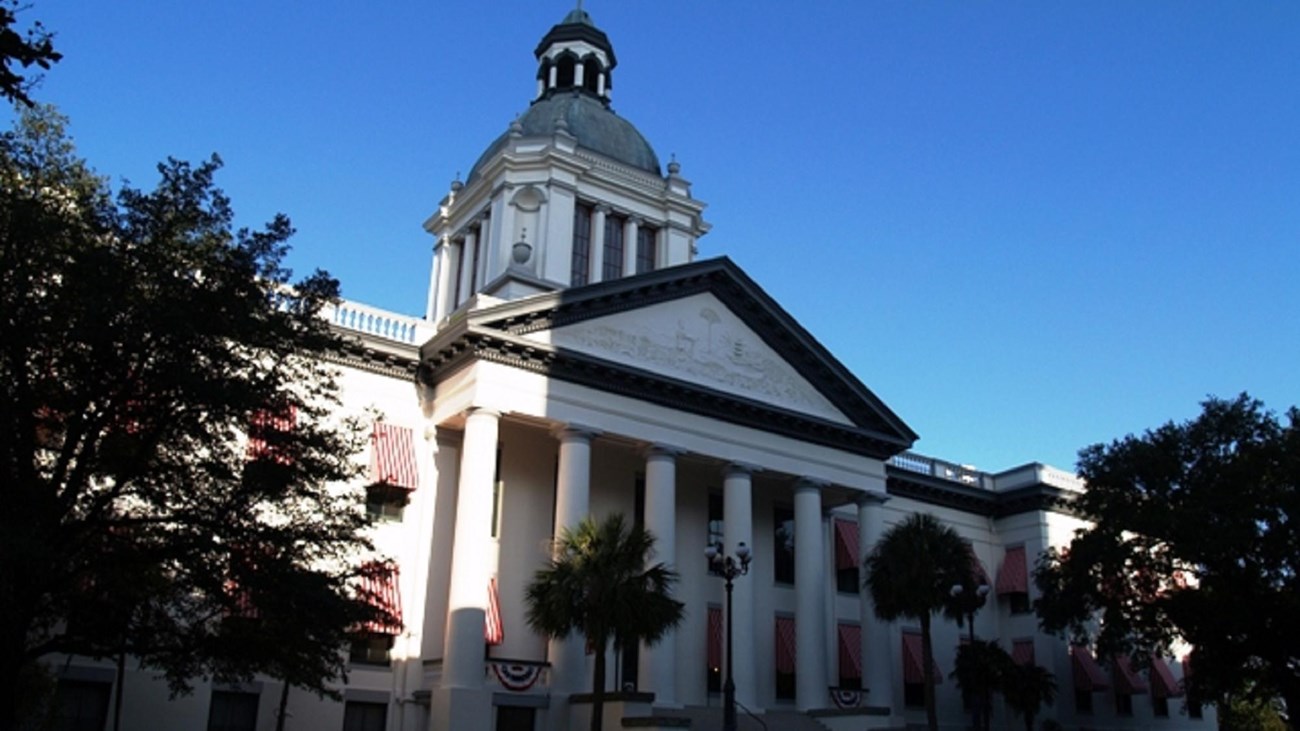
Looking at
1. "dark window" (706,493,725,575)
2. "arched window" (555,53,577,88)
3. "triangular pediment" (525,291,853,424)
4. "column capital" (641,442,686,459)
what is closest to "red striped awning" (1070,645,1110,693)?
"triangular pediment" (525,291,853,424)

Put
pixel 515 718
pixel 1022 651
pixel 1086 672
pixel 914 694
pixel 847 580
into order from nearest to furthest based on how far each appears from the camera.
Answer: pixel 515 718, pixel 847 580, pixel 914 694, pixel 1086 672, pixel 1022 651

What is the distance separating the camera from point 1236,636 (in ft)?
106

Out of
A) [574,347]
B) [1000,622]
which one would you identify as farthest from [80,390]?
[1000,622]

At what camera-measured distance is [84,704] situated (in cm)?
2503

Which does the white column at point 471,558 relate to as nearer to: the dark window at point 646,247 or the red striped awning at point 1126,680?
the dark window at point 646,247

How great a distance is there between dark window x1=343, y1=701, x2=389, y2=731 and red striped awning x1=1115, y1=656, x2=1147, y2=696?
27.3 metres

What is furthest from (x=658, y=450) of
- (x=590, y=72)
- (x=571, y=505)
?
(x=590, y=72)

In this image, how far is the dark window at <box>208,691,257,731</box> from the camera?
2672 cm

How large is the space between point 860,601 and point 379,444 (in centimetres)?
1702

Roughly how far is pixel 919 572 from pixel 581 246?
18.2 metres

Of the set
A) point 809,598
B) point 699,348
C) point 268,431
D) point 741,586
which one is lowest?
point 809,598

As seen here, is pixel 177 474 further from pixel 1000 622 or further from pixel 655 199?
pixel 1000 622

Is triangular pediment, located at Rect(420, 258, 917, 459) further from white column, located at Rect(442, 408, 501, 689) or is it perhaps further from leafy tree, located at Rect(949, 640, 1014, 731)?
leafy tree, located at Rect(949, 640, 1014, 731)

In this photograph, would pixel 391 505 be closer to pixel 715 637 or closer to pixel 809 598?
pixel 715 637
